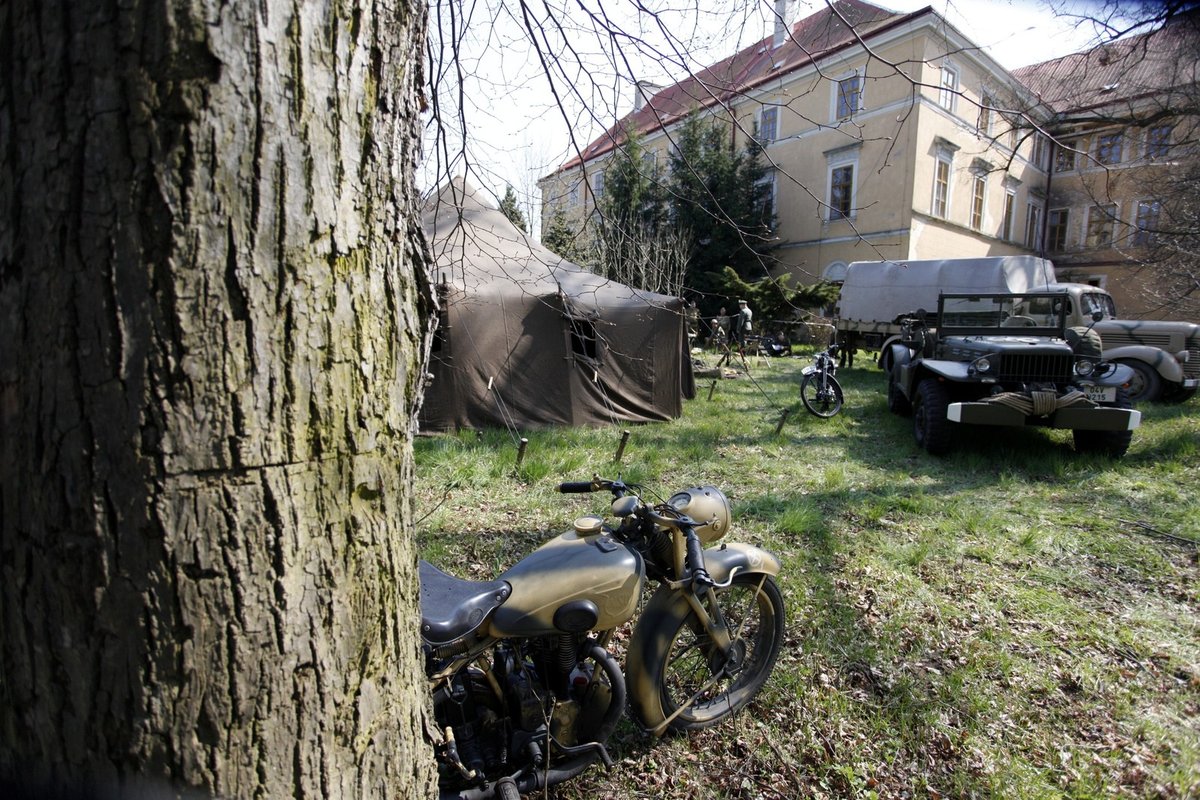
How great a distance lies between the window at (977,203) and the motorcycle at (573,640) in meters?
30.1

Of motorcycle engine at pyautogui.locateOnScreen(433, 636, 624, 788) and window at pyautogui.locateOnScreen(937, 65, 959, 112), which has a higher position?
window at pyautogui.locateOnScreen(937, 65, 959, 112)

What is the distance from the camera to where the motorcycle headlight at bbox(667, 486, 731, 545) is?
2430mm

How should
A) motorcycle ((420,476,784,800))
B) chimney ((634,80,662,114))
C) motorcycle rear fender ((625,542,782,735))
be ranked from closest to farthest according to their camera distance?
1. motorcycle ((420,476,784,800))
2. motorcycle rear fender ((625,542,782,735))
3. chimney ((634,80,662,114))

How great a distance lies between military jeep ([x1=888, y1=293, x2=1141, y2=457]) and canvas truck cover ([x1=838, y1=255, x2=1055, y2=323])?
21.3 feet

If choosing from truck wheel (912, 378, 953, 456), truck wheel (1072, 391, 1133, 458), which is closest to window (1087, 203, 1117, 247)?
truck wheel (1072, 391, 1133, 458)

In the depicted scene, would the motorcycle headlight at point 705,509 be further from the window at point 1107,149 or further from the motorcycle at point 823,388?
the motorcycle at point 823,388

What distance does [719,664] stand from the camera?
2.52m

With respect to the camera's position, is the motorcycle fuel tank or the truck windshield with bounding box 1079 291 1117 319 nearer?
the motorcycle fuel tank

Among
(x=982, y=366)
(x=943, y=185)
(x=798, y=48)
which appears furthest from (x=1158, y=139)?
(x=943, y=185)

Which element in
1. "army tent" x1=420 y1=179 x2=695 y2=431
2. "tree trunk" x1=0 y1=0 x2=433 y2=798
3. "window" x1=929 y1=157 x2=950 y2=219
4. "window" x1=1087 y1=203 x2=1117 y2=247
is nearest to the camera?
"tree trunk" x1=0 y1=0 x2=433 y2=798

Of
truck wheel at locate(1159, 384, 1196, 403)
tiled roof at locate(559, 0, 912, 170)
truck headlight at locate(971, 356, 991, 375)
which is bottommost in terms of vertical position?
truck wheel at locate(1159, 384, 1196, 403)

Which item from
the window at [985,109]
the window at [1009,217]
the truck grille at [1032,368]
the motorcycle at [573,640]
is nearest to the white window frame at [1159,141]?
the truck grille at [1032,368]

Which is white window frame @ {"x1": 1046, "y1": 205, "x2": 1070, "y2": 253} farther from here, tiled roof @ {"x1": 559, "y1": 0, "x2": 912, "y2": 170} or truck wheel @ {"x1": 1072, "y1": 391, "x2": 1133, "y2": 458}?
tiled roof @ {"x1": 559, "y1": 0, "x2": 912, "y2": 170}

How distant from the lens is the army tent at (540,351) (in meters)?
8.21
